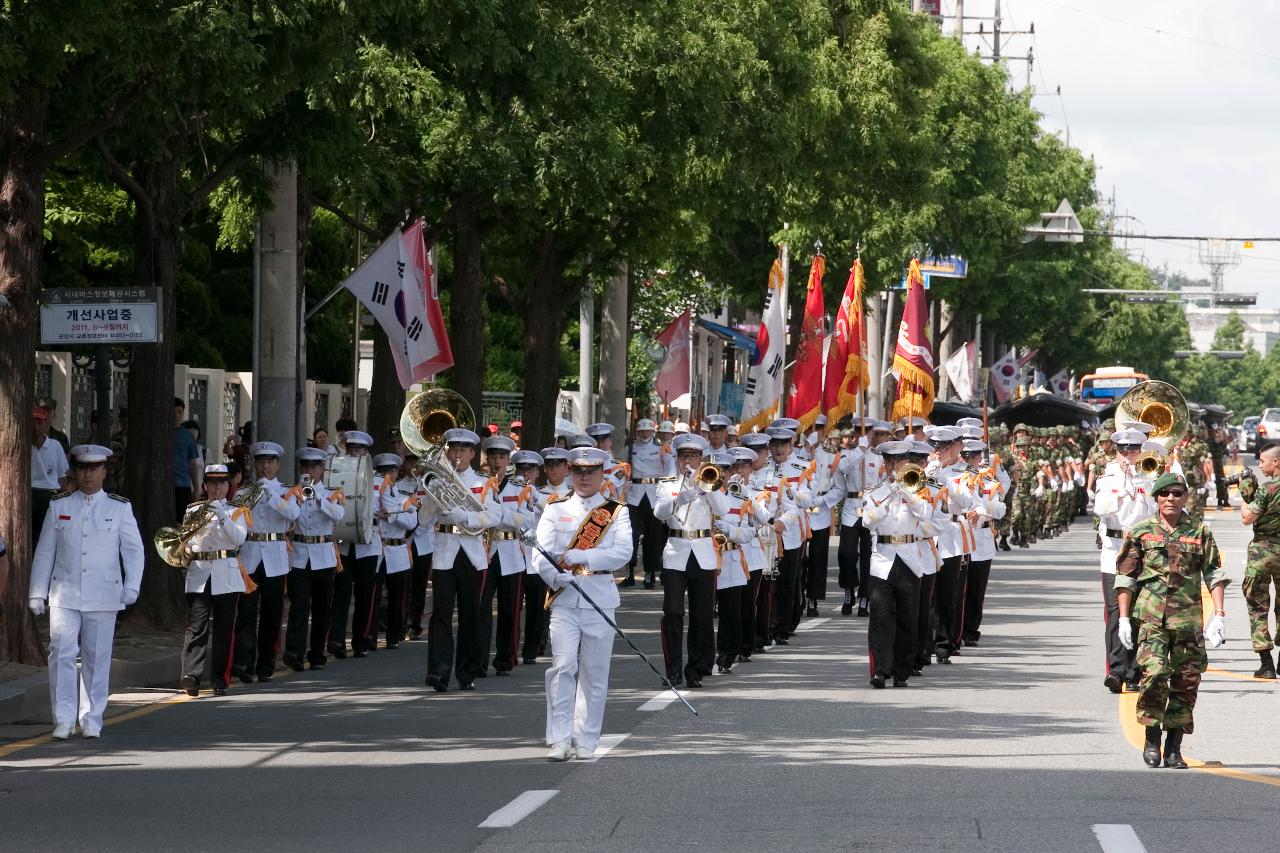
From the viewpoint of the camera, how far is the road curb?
1429cm

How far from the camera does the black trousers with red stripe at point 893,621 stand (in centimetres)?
1620

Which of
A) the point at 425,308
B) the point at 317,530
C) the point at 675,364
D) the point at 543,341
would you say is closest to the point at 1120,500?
the point at 317,530

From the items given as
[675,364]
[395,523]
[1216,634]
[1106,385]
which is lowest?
[1216,634]

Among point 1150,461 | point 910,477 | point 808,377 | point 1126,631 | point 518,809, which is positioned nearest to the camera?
point 518,809

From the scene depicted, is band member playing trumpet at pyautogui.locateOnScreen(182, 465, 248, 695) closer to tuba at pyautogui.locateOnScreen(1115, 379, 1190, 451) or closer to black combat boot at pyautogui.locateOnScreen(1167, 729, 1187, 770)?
black combat boot at pyautogui.locateOnScreen(1167, 729, 1187, 770)

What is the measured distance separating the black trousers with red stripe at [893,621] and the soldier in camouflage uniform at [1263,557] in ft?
9.40

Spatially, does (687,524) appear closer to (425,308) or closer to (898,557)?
(898,557)

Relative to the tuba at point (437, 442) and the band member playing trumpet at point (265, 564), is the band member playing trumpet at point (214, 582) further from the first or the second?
the tuba at point (437, 442)

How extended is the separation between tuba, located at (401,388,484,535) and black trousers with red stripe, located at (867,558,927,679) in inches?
117

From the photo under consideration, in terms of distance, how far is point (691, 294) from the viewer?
52.5 metres

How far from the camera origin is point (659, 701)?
1536 cm

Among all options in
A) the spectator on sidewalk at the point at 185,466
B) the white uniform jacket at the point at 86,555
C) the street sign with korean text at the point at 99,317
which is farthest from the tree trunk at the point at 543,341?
the white uniform jacket at the point at 86,555

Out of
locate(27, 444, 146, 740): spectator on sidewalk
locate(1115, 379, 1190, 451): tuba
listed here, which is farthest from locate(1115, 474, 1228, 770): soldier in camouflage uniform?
locate(1115, 379, 1190, 451): tuba

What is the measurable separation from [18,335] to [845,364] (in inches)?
706
